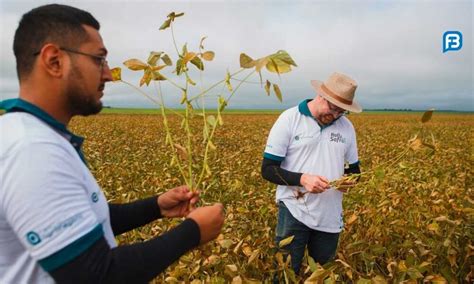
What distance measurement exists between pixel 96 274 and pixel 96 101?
562 mm

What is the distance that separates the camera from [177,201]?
1797mm

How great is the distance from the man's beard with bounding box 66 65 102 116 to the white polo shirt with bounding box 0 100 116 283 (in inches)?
5.4

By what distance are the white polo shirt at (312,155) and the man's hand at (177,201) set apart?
4.03 ft

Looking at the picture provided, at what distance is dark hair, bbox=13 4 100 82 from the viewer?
127 centimetres

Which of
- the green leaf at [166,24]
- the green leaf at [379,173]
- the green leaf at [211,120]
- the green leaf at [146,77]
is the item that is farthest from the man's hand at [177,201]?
the green leaf at [379,173]

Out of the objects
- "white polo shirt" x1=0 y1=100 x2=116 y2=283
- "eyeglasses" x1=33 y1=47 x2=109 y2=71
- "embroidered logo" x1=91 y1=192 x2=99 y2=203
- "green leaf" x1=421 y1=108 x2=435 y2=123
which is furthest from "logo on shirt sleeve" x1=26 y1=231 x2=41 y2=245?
"green leaf" x1=421 y1=108 x2=435 y2=123

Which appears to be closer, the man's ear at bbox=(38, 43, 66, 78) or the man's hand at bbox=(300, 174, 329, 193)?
the man's ear at bbox=(38, 43, 66, 78)

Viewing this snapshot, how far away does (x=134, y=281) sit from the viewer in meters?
1.17

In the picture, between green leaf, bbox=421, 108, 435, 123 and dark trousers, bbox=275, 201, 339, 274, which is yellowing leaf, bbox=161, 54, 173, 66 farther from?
dark trousers, bbox=275, 201, 339, 274

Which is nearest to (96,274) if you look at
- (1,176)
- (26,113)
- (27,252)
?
(27,252)

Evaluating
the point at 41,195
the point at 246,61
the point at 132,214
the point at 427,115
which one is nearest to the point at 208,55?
the point at 246,61

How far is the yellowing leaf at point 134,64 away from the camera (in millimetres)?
1729

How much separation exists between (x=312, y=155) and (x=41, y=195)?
7.09ft

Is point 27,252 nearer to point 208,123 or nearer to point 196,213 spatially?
point 196,213
